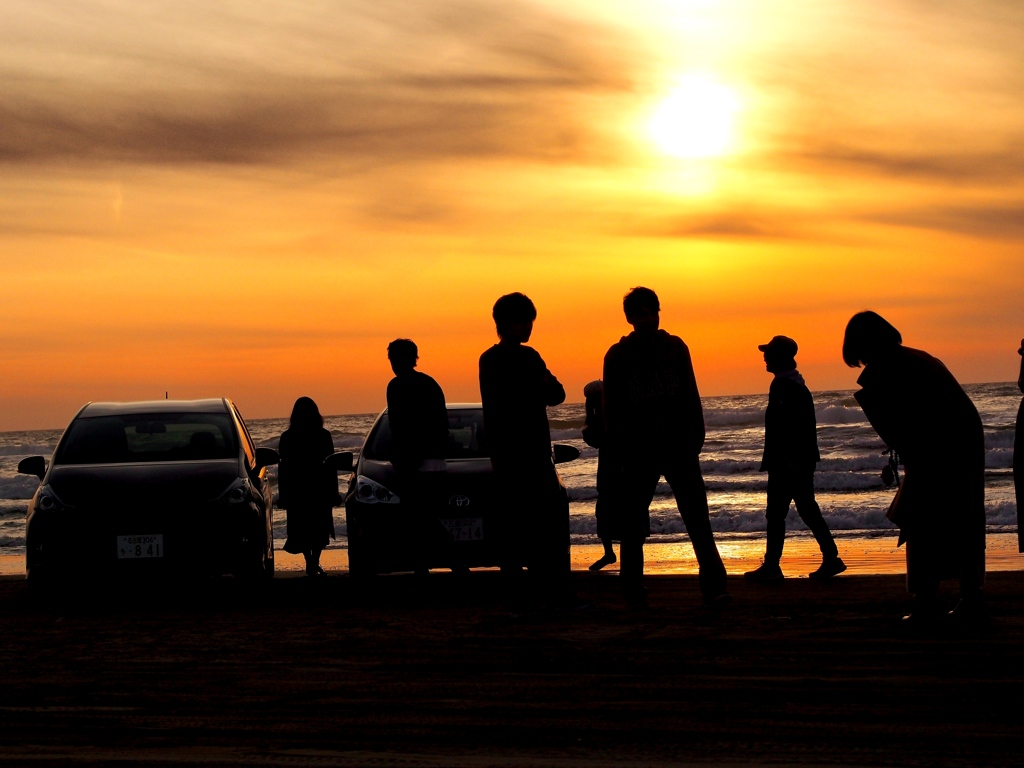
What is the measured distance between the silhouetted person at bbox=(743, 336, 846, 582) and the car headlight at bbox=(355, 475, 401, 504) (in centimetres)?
298

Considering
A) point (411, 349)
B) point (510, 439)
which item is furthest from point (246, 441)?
point (510, 439)

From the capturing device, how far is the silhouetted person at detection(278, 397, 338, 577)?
12.8 m

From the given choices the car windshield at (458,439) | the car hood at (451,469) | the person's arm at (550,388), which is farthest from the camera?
the car windshield at (458,439)

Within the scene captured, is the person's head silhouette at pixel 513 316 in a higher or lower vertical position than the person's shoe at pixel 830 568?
higher

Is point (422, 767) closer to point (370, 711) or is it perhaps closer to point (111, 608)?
point (370, 711)

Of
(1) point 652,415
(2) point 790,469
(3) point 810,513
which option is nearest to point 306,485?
(2) point 790,469

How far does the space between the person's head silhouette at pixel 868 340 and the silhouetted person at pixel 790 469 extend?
3.58 m

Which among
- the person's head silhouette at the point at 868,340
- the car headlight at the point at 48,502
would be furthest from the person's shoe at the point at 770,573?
the car headlight at the point at 48,502

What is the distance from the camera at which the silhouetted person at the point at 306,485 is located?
12.8m

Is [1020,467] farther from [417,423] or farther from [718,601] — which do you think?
[417,423]

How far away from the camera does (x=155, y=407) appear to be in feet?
38.4

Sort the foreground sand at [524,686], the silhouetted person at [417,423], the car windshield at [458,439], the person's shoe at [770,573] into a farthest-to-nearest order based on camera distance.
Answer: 1. the car windshield at [458,439]
2. the person's shoe at [770,573]
3. the silhouetted person at [417,423]
4. the foreground sand at [524,686]

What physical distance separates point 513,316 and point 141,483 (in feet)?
12.3

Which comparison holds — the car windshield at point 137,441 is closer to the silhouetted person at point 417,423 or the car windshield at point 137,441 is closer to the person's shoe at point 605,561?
the silhouetted person at point 417,423
